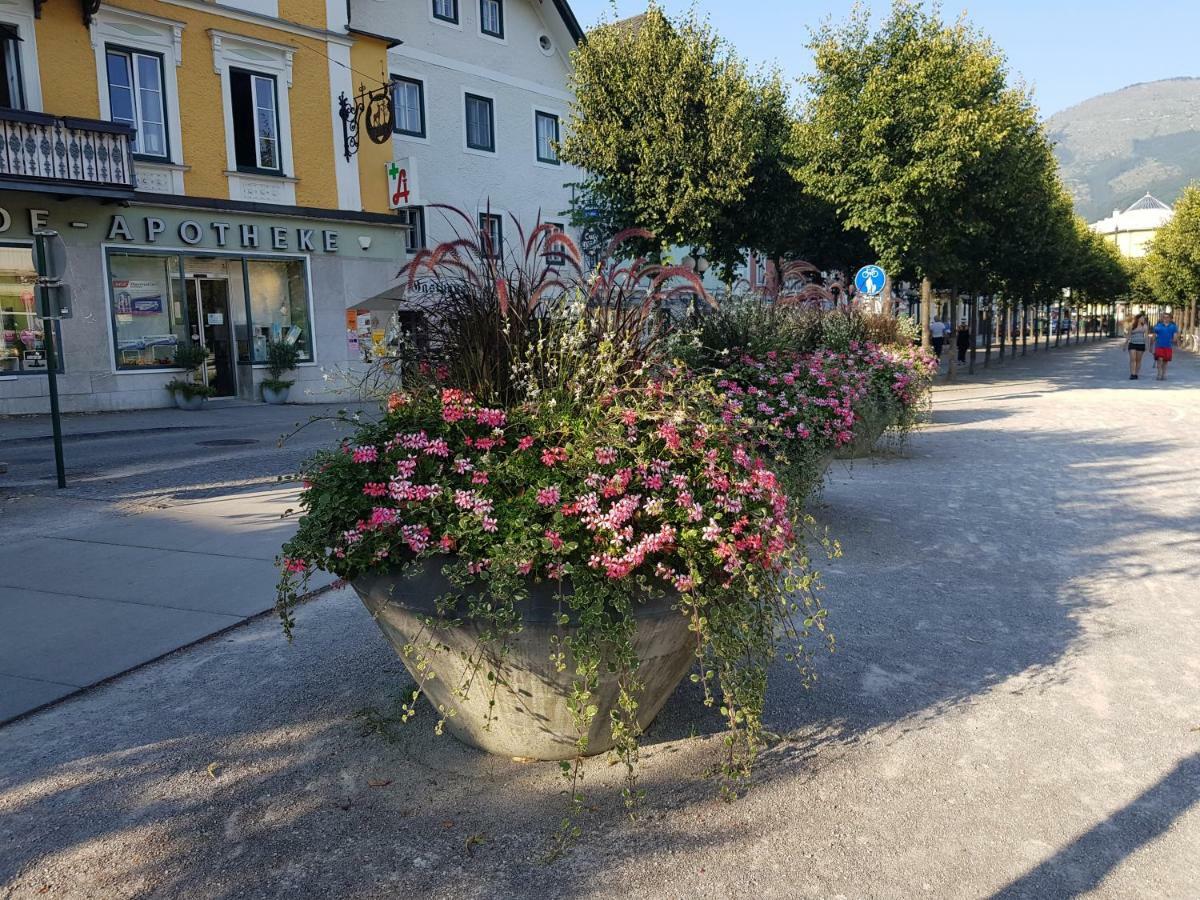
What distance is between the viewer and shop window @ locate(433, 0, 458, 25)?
982 inches

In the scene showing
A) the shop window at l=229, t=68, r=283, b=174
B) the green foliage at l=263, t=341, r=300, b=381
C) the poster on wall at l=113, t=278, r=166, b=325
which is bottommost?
the green foliage at l=263, t=341, r=300, b=381

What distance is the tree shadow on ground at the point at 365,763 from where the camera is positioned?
275 cm

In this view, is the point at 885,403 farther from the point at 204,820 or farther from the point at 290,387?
the point at 290,387

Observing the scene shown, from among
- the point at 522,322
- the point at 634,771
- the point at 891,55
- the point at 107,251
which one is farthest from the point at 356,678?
the point at 891,55

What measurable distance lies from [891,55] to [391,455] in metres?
21.5

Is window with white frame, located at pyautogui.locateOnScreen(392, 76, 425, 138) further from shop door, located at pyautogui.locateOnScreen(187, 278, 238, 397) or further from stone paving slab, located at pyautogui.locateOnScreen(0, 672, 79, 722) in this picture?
stone paving slab, located at pyautogui.locateOnScreen(0, 672, 79, 722)

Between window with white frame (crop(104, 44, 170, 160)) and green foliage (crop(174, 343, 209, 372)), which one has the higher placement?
window with white frame (crop(104, 44, 170, 160))

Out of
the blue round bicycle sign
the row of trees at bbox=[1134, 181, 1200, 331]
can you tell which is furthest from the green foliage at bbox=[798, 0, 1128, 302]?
the row of trees at bbox=[1134, 181, 1200, 331]

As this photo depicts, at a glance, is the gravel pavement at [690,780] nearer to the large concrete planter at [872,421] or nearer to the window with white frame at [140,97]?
the large concrete planter at [872,421]

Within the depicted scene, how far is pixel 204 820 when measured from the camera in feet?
9.84

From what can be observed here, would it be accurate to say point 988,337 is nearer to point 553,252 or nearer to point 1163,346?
point 1163,346

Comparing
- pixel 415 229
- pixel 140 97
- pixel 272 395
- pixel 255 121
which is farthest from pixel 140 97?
A: pixel 415 229

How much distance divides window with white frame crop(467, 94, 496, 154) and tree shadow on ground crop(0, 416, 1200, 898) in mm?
22892

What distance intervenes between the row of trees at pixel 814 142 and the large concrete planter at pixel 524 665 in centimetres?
1760
